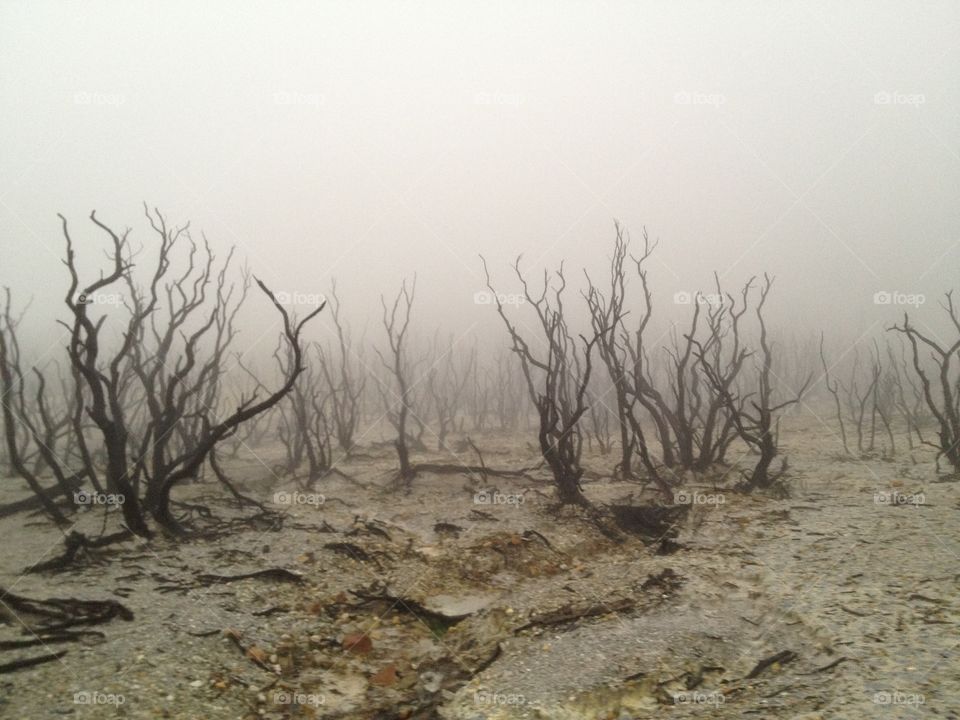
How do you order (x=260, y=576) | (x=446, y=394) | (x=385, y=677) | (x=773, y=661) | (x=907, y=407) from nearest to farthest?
(x=773, y=661) → (x=385, y=677) → (x=260, y=576) → (x=907, y=407) → (x=446, y=394)

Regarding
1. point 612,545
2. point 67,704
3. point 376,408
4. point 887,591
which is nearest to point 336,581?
point 67,704

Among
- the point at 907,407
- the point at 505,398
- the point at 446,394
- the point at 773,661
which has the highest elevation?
the point at 446,394

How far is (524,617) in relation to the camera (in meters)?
4.70

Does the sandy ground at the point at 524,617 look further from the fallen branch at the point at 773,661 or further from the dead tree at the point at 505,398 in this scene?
the dead tree at the point at 505,398

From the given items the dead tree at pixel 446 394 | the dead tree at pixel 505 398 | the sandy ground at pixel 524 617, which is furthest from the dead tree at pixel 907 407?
the dead tree at pixel 446 394

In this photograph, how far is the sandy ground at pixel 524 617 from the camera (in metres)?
3.29

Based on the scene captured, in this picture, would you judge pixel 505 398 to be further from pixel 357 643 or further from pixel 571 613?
pixel 357 643

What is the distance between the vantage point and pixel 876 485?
7.71 m

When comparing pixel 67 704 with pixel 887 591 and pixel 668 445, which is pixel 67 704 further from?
pixel 668 445

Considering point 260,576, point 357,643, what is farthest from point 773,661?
point 260,576

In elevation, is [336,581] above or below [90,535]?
below

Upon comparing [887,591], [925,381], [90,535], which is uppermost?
[925,381]

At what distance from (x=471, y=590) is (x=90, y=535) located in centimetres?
424

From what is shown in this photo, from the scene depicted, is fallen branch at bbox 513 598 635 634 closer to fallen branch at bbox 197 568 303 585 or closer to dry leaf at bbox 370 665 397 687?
dry leaf at bbox 370 665 397 687
